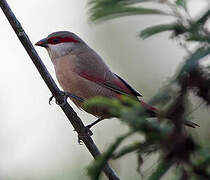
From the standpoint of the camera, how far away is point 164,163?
3.85 feet

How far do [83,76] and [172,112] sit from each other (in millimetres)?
4098

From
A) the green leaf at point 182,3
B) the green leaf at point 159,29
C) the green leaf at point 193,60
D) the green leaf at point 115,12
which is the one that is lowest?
the green leaf at point 193,60

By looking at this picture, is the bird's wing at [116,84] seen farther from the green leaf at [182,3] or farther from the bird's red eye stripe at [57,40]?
the green leaf at [182,3]

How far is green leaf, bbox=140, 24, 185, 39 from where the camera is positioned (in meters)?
1.26

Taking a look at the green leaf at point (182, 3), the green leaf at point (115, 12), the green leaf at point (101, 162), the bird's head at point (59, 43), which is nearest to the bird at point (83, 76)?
the bird's head at point (59, 43)

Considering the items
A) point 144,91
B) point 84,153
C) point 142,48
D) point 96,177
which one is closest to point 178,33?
point 96,177

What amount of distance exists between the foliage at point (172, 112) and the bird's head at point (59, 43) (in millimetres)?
4477

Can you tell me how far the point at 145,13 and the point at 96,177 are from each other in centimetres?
51

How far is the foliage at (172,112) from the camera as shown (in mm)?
1104

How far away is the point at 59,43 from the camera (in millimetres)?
5934

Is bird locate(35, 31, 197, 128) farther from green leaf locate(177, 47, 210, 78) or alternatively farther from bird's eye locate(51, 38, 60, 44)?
green leaf locate(177, 47, 210, 78)

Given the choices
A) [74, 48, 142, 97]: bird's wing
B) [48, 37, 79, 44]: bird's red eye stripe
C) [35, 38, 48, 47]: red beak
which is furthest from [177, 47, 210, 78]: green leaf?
[48, 37, 79, 44]: bird's red eye stripe

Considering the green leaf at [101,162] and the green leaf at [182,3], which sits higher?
the green leaf at [182,3]

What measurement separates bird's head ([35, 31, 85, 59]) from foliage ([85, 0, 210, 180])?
176 inches
